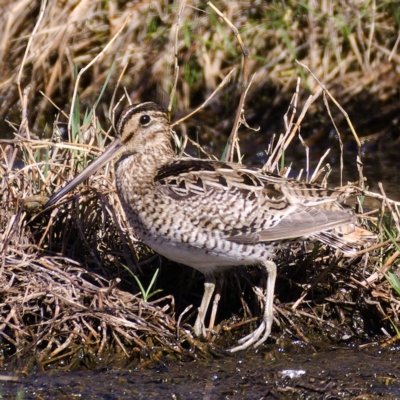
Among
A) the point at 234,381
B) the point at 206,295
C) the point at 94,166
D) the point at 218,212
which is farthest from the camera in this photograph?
the point at 94,166

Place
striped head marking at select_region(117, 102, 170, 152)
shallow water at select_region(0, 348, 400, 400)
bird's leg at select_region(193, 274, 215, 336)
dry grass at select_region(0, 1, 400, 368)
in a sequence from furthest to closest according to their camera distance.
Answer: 1. striped head marking at select_region(117, 102, 170, 152)
2. bird's leg at select_region(193, 274, 215, 336)
3. dry grass at select_region(0, 1, 400, 368)
4. shallow water at select_region(0, 348, 400, 400)

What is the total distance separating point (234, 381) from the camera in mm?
3889

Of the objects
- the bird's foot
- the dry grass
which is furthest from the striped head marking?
the bird's foot

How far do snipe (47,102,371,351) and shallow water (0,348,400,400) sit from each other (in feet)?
0.73

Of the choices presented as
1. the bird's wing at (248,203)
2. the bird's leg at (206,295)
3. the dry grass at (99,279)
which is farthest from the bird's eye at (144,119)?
the bird's leg at (206,295)

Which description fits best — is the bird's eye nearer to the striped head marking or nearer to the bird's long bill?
the striped head marking

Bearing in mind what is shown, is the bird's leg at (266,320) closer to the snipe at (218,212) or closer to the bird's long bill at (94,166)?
the snipe at (218,212)

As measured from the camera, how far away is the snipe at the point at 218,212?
13.3 feet

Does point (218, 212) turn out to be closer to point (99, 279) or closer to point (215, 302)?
point (215, 302)

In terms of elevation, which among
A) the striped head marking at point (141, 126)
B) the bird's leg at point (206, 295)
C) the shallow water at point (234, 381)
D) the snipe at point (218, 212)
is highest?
the striped head marking at point (141, 126)

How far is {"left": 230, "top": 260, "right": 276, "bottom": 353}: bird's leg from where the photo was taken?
4145 mm

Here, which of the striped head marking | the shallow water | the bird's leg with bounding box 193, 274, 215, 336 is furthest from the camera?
the striped head marking

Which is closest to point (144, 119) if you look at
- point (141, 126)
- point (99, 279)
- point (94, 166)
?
point (141, 126)

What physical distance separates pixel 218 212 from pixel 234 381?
2.50 ft
